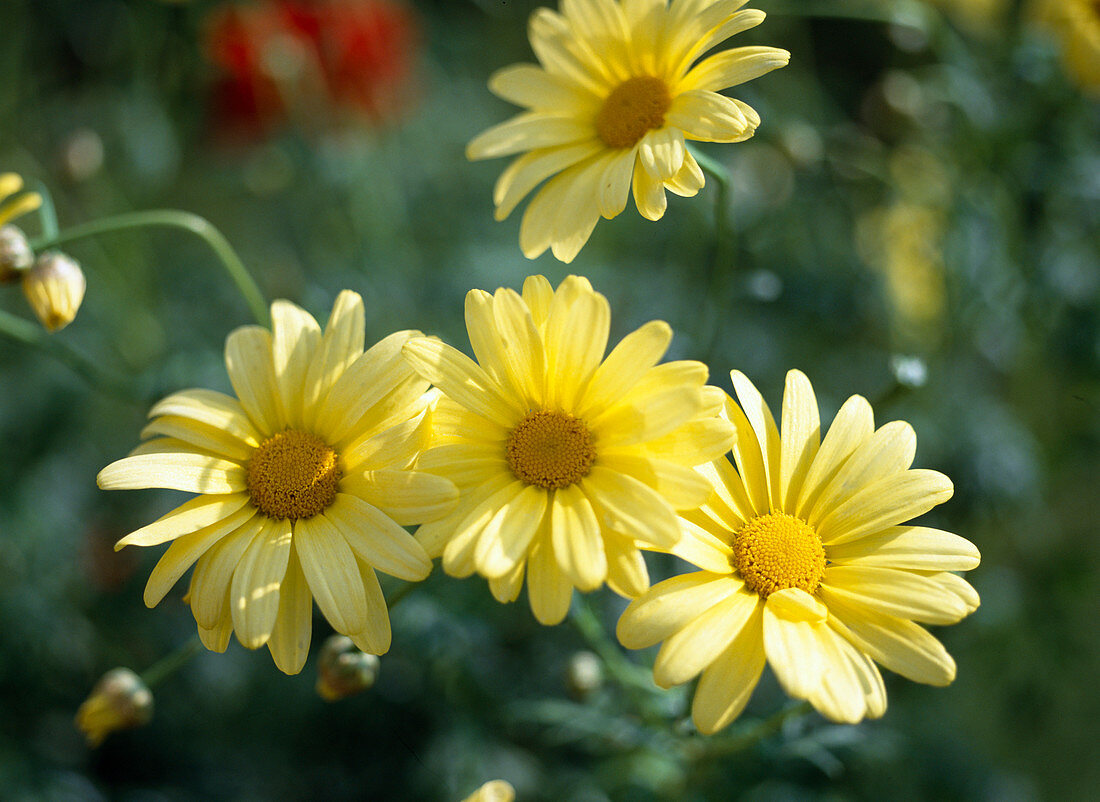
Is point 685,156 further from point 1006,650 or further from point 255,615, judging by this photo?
point 1006,650

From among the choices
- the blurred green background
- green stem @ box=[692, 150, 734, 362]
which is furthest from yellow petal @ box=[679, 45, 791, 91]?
the blurred green background

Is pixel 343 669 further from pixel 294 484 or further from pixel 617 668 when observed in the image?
pixel 617 668

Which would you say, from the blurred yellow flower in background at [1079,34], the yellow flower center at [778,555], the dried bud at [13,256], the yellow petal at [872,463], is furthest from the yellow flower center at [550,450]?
the blurred yellow flower in background at [1079,34]

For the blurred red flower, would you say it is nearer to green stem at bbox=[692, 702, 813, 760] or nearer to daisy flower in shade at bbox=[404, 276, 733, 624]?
daisy flower in shade at bbox=[404, 276, 733, 624]

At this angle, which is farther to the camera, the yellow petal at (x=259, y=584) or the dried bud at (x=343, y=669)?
the dried bud at (x=343, y=669)

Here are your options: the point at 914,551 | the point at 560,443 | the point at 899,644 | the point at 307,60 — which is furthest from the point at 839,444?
the point at 307,60

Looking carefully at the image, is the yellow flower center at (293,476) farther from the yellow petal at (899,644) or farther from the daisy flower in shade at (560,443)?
the yellow petal at (899,644)
